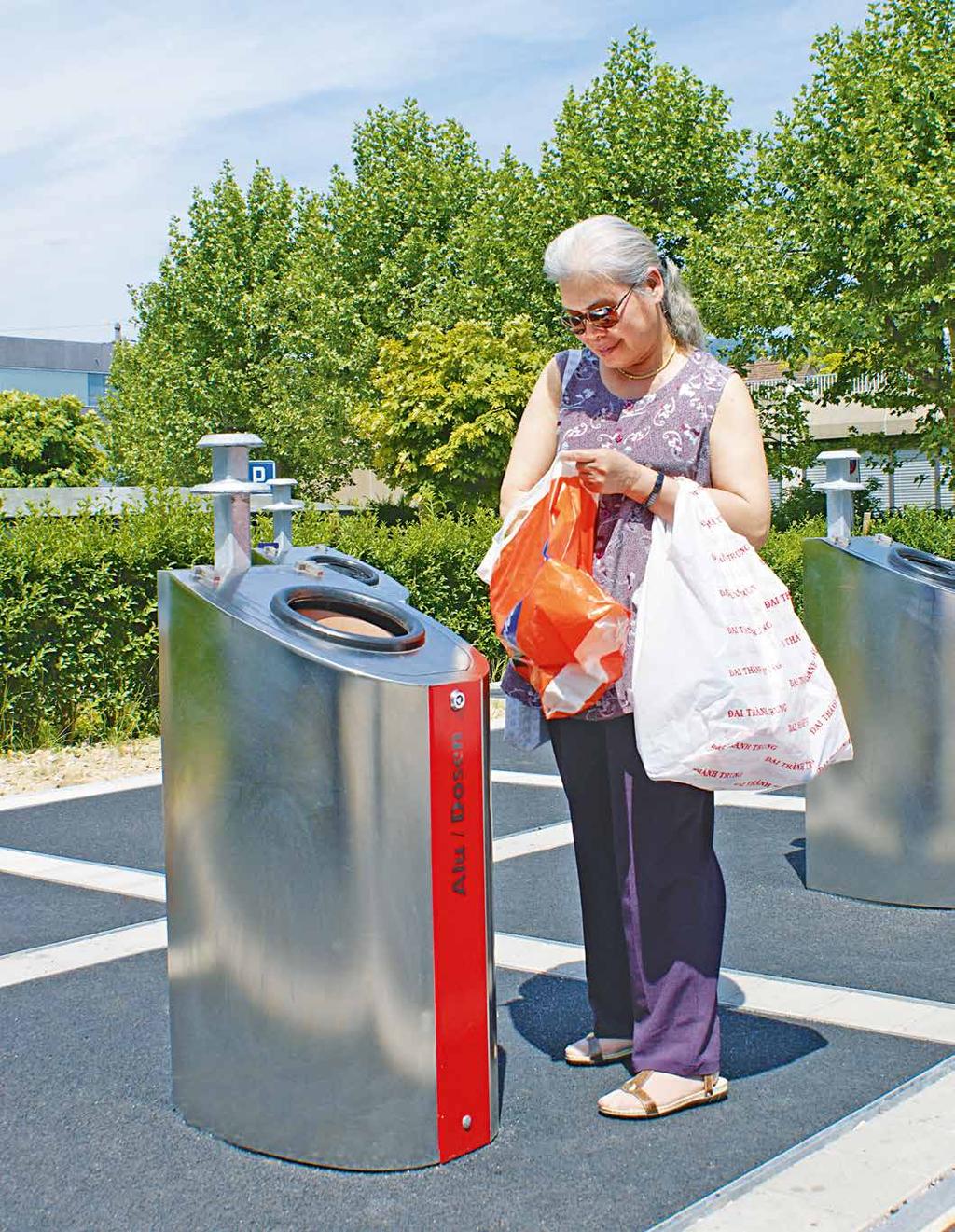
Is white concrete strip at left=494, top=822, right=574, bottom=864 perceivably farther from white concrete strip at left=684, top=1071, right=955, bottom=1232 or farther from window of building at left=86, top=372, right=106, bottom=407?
window of building at left=86, top=372, right=106, bottom=407

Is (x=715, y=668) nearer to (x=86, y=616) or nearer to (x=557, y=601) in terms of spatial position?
(x=557, y=601)

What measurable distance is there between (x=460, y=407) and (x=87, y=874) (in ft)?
70.8

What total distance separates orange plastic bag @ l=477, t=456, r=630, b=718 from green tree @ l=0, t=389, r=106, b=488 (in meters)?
36.0

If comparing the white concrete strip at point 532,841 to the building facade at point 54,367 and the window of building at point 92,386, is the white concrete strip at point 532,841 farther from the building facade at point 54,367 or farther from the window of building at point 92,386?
the window of building at point 92,386

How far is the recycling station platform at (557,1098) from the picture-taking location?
283 centimetres

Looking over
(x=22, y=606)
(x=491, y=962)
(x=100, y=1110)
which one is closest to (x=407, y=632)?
(x=491, y=962)

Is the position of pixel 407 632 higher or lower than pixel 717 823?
higher

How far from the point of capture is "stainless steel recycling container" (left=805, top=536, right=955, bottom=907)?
5.07m

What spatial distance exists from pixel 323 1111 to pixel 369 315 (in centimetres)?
3496

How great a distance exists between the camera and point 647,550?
3291 millimetres

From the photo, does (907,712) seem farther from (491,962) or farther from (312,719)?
(312,719)

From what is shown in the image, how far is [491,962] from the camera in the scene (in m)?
3.09

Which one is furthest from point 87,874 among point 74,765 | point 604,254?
point 604,254

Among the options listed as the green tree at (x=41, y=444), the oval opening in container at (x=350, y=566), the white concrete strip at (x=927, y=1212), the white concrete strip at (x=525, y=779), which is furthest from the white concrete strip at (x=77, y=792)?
the green tree at (x=41, y=444)
